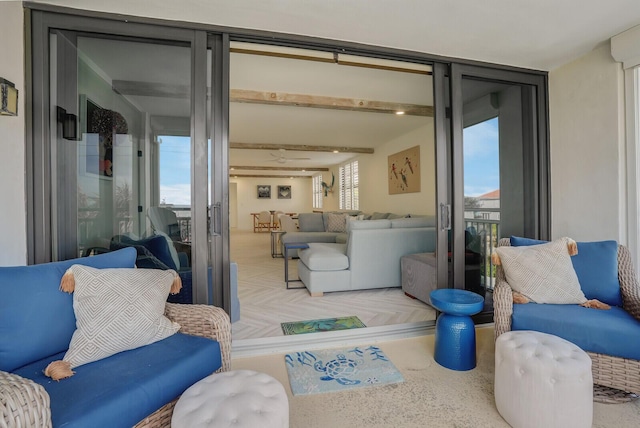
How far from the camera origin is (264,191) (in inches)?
527

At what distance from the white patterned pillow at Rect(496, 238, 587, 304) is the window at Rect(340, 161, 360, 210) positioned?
6205 mm

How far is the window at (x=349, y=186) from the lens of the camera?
850cm

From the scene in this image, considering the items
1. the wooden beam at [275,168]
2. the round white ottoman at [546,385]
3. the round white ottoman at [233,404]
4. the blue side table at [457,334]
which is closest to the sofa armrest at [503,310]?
the blue side table at [457,334]

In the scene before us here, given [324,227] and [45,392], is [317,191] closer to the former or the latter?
[324,227]

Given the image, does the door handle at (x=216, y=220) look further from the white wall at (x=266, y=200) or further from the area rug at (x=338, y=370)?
the white wall at (x=266, y=200)

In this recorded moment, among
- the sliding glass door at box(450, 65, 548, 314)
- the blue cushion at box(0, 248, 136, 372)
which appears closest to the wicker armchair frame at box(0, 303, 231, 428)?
the blue cushion at box(0, 248, 136, 372)

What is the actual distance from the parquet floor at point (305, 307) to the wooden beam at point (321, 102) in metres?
2.37

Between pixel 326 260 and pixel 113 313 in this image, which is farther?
pixel 326 260

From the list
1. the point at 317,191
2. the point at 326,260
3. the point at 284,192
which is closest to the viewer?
the point at 326,260

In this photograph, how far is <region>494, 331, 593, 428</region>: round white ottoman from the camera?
137cm

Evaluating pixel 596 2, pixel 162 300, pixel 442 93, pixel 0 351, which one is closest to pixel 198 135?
pixel 162 300

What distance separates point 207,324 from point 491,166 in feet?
8.80

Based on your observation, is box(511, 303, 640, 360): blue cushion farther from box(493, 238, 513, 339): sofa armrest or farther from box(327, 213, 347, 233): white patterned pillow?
box(327, 213, 347, 233): white patterned pillow

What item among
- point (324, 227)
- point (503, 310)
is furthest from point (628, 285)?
point (324, 227)
